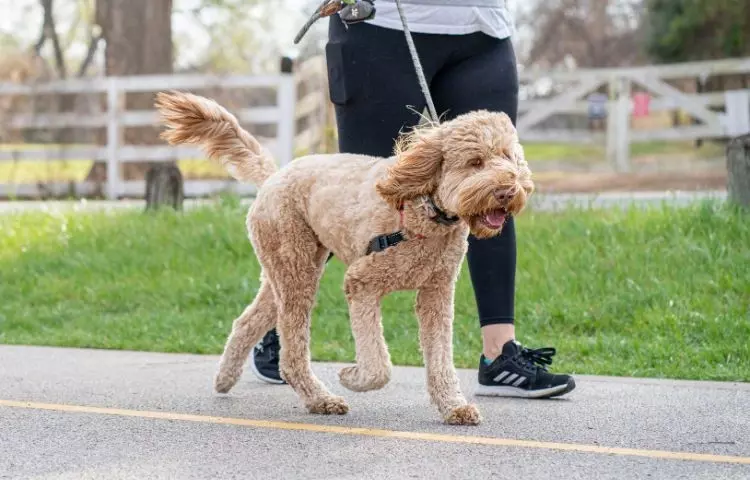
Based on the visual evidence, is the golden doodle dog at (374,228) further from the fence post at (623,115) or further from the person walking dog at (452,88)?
the fence post at (623,115)

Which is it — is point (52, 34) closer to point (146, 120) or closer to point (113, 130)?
point (113, 130)

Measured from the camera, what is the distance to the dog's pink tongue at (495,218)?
4.37 meters

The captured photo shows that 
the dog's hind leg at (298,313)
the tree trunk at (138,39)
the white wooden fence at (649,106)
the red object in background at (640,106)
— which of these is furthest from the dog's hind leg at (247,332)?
the red object in background at (640,106)

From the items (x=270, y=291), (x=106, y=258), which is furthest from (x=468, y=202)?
(x=106, y=258)

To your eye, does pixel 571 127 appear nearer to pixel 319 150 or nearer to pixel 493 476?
pixel 319 150

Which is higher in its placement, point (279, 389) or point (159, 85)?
point (159, 85)

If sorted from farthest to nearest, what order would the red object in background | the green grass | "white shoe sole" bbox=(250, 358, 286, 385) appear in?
the red object in background < the green grass < "white shoe sole" bbox=(250, 358, 286, 385)

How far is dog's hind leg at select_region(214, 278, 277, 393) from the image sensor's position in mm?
5441

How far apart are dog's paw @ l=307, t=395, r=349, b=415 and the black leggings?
0.76m

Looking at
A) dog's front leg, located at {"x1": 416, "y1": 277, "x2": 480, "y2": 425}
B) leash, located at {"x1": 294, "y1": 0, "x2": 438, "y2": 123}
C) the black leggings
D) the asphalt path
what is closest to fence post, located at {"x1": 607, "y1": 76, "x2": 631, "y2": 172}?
the asphalt path

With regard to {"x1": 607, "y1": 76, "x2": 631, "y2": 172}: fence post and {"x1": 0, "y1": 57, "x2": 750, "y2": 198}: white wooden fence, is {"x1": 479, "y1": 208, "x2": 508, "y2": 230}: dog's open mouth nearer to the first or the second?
{"x1": 0, "y1": 57, "x2": 750, "y2": 198}: white wooden fence

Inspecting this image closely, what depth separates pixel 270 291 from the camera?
541 centimetres

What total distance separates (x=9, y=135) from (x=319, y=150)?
5.63 meters

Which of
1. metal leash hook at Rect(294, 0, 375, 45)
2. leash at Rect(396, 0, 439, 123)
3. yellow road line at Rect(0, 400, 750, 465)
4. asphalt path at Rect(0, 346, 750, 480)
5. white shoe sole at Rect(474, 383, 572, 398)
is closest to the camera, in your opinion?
asphalt path at Rect(0, 346, 750, 480)
